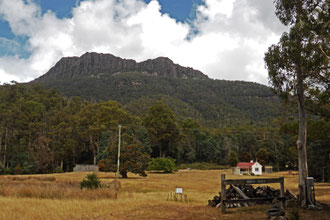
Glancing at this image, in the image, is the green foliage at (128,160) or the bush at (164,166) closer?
the green foliage at (128,160)

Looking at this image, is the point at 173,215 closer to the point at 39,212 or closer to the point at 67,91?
the point at 39,212

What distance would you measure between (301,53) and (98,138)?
57.1 meters

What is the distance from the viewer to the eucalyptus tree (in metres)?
14.0

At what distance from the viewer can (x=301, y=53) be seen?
14.3 m

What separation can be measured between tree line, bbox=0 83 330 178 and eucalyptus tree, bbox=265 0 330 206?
31.9 meters

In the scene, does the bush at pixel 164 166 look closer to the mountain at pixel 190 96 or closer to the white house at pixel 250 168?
the white house at pixel 250 168

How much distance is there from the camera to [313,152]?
40.3 metres

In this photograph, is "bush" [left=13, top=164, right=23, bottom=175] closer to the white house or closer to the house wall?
the white house

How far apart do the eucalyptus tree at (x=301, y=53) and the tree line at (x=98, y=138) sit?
105 ft

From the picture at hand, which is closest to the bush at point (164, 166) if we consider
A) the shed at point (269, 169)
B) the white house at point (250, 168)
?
the white house at point (250, 168)

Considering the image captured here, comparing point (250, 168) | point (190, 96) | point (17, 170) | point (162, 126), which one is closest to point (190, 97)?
point (190, 96)

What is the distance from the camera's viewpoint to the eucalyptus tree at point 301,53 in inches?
549

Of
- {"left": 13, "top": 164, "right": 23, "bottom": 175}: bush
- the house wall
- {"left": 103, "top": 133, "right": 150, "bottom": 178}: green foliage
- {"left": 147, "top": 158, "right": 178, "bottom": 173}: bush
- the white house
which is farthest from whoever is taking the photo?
the house wall

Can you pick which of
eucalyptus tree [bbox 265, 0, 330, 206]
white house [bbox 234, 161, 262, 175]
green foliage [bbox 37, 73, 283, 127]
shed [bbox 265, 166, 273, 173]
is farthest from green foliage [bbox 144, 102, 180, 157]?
eucalyptus tree [bbox 265, 0, 330, 206]
